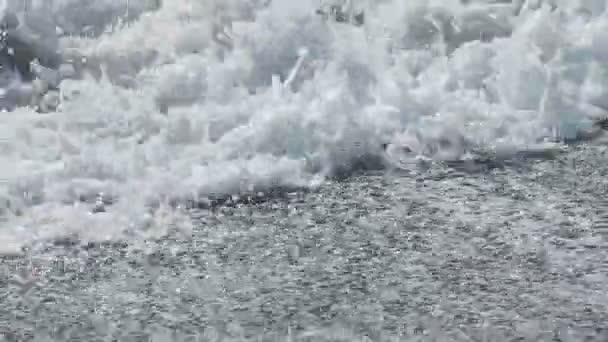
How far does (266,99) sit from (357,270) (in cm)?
105

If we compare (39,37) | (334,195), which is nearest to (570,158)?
(334,195)

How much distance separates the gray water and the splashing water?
16cm

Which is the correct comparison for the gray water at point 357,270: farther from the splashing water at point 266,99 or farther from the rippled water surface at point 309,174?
the splashing water at point 266,99

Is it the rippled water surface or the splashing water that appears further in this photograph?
the splashing water

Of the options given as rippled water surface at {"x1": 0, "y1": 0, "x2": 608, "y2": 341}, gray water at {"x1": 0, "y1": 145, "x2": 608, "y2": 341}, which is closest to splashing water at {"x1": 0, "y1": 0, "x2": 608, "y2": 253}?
rippled water surface at {"x1": 0, "y1": 0, "x2": 608, "y2": 341}

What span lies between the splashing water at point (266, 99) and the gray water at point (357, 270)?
0.54 feet

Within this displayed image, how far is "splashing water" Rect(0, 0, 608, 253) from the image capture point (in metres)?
3.14

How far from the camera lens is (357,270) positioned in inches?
106

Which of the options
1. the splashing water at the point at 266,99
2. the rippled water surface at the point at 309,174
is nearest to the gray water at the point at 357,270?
the rippled water surface at the point at 309,174

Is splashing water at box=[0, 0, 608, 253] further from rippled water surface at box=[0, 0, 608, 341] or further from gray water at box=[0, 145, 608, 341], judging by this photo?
gray water at box=[0, 145, 608, 341]

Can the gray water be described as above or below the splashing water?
below

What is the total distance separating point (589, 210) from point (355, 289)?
788mm

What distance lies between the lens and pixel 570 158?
333 cm

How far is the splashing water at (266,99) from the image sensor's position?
10.3 ft
